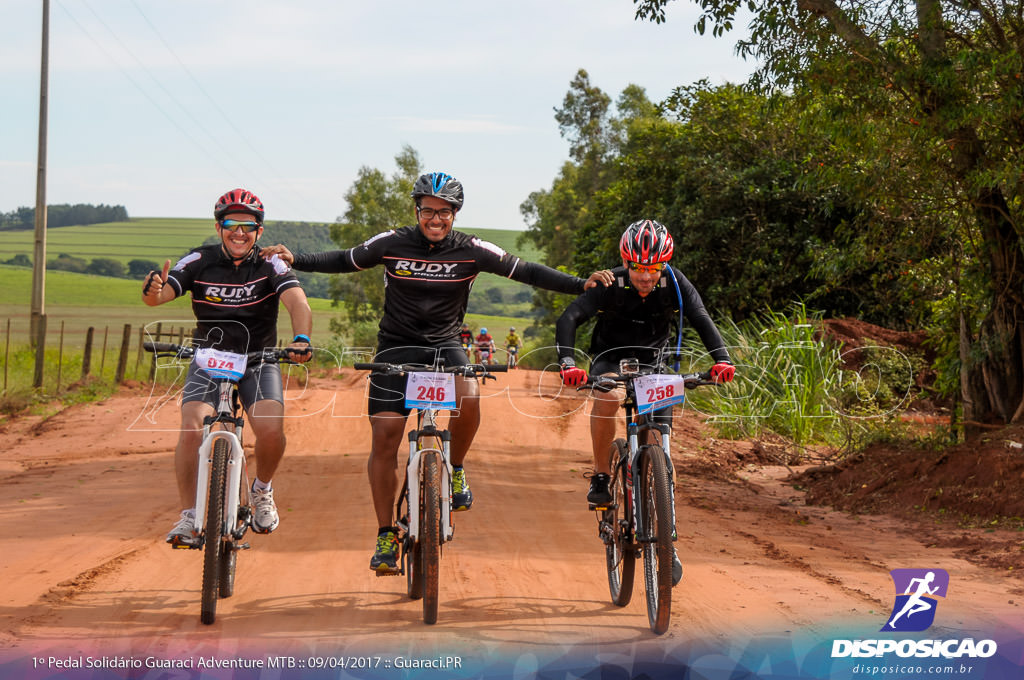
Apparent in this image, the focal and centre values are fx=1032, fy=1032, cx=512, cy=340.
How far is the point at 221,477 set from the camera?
18.6ft

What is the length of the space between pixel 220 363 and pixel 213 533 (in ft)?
3.25

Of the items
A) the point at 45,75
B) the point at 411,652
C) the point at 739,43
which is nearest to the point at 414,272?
the point at 411,652

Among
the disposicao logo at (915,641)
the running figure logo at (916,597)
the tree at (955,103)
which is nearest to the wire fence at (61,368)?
the tree at (955,103)

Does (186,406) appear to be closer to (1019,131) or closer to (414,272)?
(414,272)

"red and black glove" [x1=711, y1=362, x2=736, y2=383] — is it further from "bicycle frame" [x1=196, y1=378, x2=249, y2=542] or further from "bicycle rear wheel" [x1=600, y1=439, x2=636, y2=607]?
"bicycle frame" [x1=196, y1=378, x2=249, y2=542]

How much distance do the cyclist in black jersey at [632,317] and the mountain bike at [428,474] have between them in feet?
2.46

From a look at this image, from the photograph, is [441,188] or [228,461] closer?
[228,461]

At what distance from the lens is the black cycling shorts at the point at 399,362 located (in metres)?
6.26

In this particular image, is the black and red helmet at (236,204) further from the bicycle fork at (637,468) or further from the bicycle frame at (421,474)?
the bicycle fork at (637,468)

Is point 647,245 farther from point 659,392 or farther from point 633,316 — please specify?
point 659,392

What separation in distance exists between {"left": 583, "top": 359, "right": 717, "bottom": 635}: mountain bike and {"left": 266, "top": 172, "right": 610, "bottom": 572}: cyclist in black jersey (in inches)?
30.9

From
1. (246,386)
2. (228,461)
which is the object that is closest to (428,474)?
(228,461)

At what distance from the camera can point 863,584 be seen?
705 centimetres

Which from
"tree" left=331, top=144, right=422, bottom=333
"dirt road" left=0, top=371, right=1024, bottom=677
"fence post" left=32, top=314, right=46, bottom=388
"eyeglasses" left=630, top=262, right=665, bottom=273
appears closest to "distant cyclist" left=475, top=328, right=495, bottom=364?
"fence post" left=32, top=314, right=46, bottom=388
